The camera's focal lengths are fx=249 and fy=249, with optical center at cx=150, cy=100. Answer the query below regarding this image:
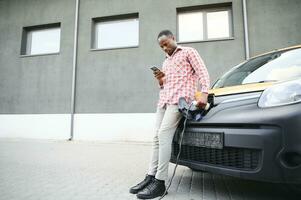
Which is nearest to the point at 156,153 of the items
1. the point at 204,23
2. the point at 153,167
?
the point at 153,167

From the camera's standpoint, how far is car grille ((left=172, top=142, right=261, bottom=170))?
1.93 meters

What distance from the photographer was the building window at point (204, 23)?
748 centimetres

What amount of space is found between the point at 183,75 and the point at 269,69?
0.98 m

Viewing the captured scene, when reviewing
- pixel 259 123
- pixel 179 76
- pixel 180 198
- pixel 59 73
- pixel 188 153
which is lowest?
pixel 180 198

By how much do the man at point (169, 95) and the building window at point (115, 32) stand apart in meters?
5.56

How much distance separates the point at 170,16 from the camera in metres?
7.61

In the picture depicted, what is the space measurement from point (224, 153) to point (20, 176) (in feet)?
8.61

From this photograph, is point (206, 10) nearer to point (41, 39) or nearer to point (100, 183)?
point (41, 39)

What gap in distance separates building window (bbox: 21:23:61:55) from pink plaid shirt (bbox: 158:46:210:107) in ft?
23.7

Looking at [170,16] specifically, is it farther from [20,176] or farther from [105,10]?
[20,176]

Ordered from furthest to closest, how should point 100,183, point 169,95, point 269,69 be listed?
point 100,183 → point 269,69 → point 169,95

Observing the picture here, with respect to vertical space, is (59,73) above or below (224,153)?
above

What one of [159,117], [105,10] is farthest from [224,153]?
[105,10]

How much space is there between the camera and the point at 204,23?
7.59 metres
